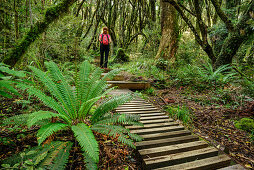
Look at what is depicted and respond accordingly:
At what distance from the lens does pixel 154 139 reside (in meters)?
1.60

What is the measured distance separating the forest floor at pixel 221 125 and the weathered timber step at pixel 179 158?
240 millimetres

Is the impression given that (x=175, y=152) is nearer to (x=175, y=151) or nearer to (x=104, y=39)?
(x=175, y=151)

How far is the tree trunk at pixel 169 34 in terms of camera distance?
5.97 metres

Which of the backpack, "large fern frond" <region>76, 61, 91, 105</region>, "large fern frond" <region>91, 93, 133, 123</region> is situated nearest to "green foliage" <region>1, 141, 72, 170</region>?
"large fern frond" <region>91, 93, 133, 123</region>

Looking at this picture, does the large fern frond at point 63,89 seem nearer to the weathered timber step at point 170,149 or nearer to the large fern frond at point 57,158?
the large fern frond at point 57,158

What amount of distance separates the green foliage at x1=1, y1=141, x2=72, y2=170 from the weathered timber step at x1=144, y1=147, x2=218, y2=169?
723 mm

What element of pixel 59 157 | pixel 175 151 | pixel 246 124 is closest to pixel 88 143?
pixel 59 157

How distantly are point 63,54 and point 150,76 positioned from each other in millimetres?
3733

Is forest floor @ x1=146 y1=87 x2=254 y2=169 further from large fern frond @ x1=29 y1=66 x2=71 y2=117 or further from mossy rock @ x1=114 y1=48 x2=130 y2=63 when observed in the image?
mossy rock @ x1=114 y1=48 x2=130 y2=63

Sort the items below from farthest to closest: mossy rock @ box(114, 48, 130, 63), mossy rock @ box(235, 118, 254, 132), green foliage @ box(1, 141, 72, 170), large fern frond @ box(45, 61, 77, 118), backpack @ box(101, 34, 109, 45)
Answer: mossy rock @ box(114, 48, 130, 63), backpack @ box(101, 34, 109, 45), mossy rock @ box(235, 118, 254, 132), large fern frond @ box(45, 61, 77, 118), green foliage @ box(1, 141, 72, 170)

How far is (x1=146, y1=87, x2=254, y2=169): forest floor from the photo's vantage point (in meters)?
1.64

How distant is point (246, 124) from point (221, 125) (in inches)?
13.9

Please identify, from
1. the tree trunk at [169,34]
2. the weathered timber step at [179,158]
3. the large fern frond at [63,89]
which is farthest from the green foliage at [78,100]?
the tree trunk at [169,34]

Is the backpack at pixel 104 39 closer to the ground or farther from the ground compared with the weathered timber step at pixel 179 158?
farther from the ground
